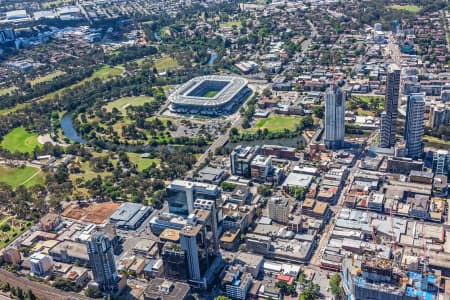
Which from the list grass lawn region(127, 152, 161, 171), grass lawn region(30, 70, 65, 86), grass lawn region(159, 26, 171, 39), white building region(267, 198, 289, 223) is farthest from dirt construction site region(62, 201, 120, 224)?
Answer: grass lawn region(159, 26, 171, 39)

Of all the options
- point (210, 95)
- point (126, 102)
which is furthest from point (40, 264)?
point (210, 95)

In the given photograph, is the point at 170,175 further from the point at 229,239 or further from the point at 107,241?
the point at 107,241

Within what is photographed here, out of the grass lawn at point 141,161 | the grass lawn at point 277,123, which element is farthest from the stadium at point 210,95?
the grass lawn at point 141,161

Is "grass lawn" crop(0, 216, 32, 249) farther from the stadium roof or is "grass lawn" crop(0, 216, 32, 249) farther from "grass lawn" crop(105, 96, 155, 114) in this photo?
the stadium roof

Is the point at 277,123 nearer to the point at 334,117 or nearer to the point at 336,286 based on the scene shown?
the point at 334,117

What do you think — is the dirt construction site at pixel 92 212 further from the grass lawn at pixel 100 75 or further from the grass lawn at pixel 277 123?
the grass lawn at pixel 100 75

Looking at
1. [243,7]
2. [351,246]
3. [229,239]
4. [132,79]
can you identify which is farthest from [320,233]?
[243,7]
